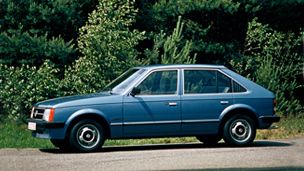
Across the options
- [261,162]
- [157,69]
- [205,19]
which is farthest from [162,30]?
[261,162]

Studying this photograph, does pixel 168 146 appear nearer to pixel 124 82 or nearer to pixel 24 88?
pixel 124 82

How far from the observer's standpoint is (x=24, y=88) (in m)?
23.8

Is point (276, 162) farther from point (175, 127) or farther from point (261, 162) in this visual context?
point (175, 127)

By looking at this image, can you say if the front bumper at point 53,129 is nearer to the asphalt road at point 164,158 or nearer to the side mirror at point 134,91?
the asphalt road at point 164,158

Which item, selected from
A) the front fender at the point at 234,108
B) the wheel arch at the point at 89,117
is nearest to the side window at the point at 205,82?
the front fender at the point at 234,108

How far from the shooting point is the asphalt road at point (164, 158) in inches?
488

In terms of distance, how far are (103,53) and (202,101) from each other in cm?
838

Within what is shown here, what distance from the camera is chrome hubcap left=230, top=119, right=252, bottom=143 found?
15.8 metres

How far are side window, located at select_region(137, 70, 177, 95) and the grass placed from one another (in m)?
2.30

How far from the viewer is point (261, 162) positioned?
1288 cm

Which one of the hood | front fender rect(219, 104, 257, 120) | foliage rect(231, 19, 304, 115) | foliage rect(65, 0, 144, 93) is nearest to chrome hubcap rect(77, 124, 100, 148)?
the hood

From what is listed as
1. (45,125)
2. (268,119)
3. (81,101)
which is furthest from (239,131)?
(45,125)

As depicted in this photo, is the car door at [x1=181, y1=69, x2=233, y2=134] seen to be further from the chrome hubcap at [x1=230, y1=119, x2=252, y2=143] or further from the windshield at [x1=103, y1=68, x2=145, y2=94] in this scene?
the windshield at [x1=103, y1=68, x2=145, y2=94]

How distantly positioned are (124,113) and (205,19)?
628 inches
